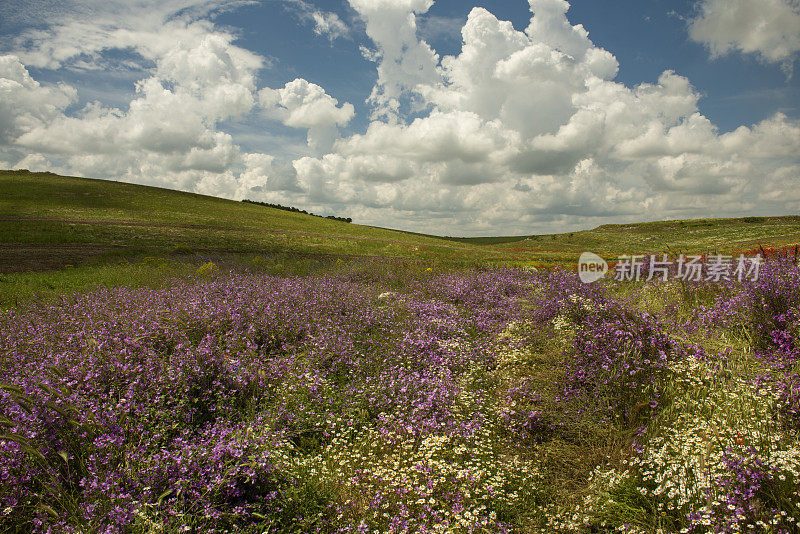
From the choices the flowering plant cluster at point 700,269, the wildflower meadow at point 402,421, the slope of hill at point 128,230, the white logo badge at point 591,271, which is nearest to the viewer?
the wildflower meadow at point 402,421

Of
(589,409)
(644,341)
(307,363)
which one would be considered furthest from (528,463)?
(307,363)

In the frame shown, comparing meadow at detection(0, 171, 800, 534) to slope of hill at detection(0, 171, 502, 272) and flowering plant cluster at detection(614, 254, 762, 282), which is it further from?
slope of hill at detection(0, 171, 502, 272)

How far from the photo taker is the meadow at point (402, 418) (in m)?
2.86

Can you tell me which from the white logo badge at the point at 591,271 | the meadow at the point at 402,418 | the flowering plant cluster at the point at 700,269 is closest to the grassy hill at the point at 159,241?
the flowering plant cluster at the point at 700,269

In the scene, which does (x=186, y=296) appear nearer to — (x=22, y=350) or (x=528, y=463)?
(x=22, y=350)

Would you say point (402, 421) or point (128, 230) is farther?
point (128, 230)

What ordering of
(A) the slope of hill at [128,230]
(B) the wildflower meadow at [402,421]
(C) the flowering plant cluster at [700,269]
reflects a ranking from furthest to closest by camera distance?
(A) the slope of hill at [128,230]
(C) the flowering plant cluster at [700,269]
(B) the wildflower meadow at [402,421]

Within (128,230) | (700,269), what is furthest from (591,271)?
(128,230)

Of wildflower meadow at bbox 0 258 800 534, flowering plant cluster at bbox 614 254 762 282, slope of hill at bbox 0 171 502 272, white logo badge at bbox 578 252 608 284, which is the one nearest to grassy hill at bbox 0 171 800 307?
slope of hill at bbox 0 171 502 272

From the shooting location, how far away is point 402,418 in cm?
428

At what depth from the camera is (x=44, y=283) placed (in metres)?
11.1

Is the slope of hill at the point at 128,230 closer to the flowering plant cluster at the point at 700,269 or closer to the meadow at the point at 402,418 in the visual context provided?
the flowering plant cluster at the point at 700,269

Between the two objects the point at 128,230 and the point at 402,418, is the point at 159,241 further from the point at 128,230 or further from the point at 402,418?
the point at 402,418

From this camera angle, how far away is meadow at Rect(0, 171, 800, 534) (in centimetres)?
286
